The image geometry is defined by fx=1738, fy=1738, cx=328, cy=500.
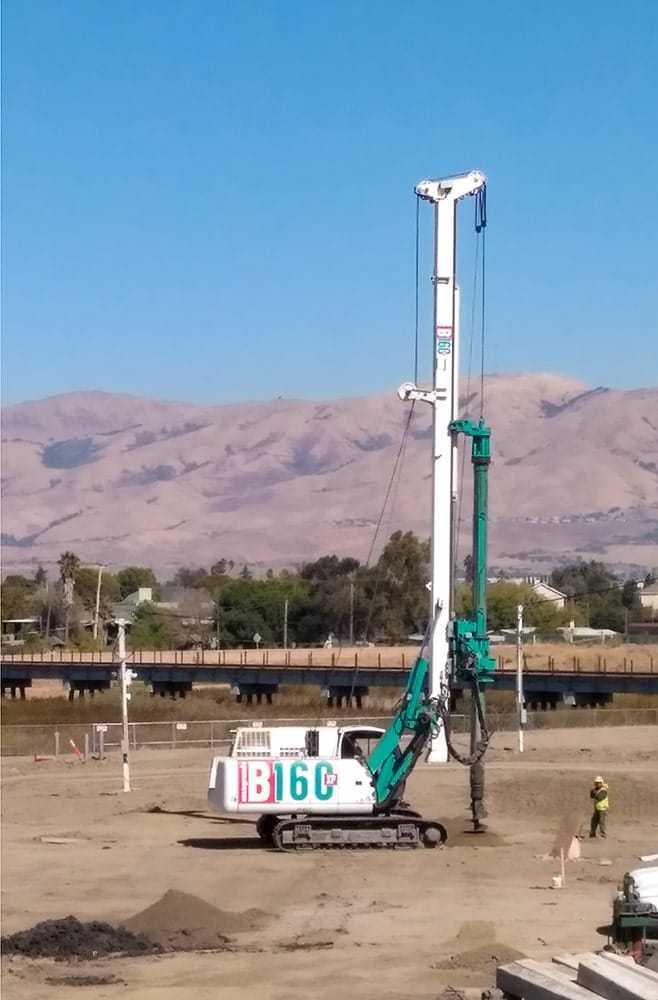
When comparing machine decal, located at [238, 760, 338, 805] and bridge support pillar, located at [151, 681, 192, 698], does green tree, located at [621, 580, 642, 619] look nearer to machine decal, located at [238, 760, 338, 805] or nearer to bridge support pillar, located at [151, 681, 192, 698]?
bridge support pillar, located at [151, 681, 192, 698]

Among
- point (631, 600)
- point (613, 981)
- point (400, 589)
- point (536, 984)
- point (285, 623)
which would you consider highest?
point (631, 600)

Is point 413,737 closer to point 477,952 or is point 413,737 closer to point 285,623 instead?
point 477,952

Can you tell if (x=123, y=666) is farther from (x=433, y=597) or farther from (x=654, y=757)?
(x=654, y=757)

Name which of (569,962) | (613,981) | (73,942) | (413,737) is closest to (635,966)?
(613,981)

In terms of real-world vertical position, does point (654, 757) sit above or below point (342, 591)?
below

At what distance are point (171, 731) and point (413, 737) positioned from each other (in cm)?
2765

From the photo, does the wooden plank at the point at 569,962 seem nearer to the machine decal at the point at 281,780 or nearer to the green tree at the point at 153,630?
the machine decal at the point at 281,780

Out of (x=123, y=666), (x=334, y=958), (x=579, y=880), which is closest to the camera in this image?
(x=334, y=958)

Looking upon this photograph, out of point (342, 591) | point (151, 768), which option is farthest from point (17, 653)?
point (151, 768)

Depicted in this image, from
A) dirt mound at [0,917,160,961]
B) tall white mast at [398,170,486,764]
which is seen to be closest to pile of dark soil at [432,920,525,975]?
dirt mound at [0,917,160,961]

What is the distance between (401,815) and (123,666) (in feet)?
40.3

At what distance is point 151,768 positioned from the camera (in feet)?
158

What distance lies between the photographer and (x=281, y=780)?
30312mm

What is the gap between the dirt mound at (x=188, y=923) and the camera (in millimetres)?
21578
